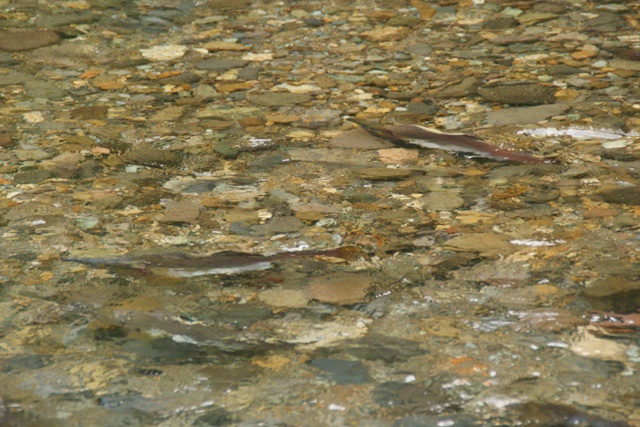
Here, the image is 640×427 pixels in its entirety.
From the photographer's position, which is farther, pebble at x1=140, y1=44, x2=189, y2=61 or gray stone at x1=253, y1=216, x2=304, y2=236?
pebble at x1=140, y1=44, x2=189, y2=61

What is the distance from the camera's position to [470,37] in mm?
3611

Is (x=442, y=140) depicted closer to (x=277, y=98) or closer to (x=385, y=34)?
(x=277, y=98)

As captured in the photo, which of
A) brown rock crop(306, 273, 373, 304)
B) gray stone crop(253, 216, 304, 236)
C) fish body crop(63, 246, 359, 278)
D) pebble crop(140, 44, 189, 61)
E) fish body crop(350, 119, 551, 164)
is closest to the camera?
brown rock crop(306, 273, 373, 304)

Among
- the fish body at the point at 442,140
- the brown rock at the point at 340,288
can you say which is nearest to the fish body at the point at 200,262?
the brown rock at the point at 340,288

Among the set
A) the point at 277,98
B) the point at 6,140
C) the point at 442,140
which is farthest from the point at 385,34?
the point at 6,140

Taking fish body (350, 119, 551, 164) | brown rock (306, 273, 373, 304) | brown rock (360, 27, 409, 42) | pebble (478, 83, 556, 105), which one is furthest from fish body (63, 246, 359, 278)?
brown rock (360, 27, 409, 42)

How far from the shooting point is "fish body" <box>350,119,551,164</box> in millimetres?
2650

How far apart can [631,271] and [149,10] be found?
2.72 m

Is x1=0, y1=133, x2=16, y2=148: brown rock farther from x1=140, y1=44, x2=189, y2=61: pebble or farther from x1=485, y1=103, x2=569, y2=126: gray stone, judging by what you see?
x1=485, y1=103, x2=569, y2=126: gray stone

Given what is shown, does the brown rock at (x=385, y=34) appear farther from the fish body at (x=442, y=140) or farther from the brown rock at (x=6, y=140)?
the brown rock at (x=6, y=140)

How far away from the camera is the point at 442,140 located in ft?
9.07

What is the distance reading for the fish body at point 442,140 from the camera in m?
2.65

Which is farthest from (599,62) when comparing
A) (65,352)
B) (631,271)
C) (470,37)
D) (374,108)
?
(65,352)

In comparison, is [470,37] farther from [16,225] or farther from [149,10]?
[16,225]
